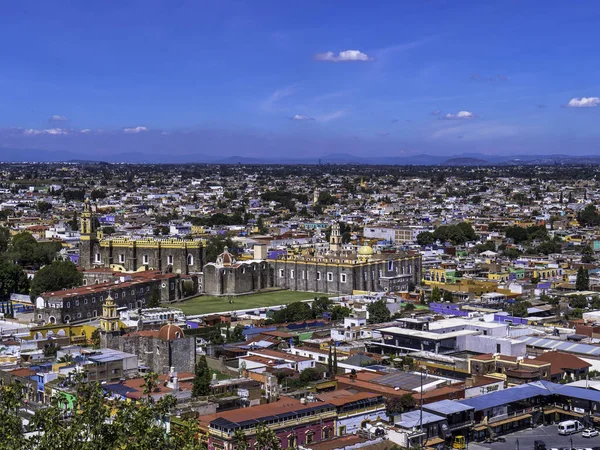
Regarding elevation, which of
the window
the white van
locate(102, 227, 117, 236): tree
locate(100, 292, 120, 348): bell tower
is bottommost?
the white van

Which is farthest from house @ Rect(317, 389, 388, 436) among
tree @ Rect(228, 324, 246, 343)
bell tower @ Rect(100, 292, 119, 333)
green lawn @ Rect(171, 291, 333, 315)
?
green lawn @ Rect(171, 291, 333, 315)

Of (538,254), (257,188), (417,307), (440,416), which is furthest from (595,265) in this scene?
(257,188)

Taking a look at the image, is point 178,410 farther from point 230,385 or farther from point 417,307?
point 417,307

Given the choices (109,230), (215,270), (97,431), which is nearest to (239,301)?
(215,270)

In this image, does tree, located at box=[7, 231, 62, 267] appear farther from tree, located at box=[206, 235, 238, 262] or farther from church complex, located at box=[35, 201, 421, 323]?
tree, located at box=[206, 235, 238, 262]

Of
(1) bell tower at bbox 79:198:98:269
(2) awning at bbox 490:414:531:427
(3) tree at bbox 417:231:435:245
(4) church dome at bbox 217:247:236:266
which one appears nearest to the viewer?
(2) awning at bbox 490:414:531:427

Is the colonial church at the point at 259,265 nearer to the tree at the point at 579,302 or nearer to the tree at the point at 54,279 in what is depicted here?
the tree at the point at 54,279

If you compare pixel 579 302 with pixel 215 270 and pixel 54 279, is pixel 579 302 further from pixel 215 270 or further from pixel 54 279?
pixel 54 279

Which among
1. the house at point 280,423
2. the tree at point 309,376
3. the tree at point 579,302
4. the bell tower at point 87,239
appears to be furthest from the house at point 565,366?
the bell tower at point 87,239
